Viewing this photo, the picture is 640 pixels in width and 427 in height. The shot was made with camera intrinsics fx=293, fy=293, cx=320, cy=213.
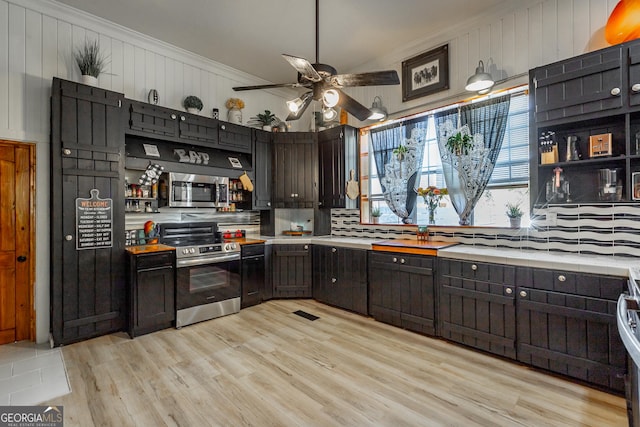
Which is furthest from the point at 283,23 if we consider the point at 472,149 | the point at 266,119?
the point at 472,149

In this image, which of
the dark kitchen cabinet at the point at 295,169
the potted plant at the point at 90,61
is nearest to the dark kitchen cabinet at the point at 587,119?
the dark kitchen cabinet at the point at 295,169

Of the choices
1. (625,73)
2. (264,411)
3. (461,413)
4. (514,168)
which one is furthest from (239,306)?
(625,73)

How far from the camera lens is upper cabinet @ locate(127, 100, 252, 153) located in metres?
3.37

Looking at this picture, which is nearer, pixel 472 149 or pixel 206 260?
pixel 472 149

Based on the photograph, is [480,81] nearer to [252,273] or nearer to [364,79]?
[364,79]

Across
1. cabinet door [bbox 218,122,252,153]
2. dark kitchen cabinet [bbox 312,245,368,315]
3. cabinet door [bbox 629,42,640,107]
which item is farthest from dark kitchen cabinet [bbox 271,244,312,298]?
cabinet door [bbox 629,42,640,107]

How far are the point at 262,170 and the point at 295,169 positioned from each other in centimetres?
51

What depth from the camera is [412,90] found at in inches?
151

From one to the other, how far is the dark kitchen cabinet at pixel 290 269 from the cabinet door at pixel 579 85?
3.14m

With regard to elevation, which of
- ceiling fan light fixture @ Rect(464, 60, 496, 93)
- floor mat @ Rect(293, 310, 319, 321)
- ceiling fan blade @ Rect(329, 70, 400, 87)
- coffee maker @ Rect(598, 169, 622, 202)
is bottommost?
floor mat @ Rect(293, 310, 319, 321)

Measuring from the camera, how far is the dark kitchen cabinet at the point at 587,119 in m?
2.29

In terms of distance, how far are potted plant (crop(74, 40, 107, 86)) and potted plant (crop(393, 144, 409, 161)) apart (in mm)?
3534

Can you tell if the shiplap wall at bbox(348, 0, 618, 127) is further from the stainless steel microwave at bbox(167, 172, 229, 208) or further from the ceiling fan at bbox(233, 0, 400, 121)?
the stainless steel microwave at bbox(167, 172, 229, 208)

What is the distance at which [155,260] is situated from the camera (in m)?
3.21
